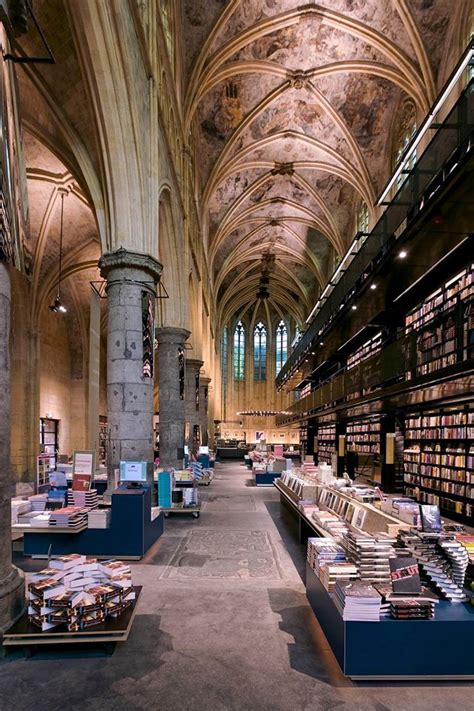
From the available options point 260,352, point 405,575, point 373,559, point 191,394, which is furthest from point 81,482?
point 260,352

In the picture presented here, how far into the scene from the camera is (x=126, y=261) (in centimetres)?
846

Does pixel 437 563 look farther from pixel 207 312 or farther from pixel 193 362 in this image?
pixel 207 312

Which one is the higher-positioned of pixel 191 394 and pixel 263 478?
pixel 191 394

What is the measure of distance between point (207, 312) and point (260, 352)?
66.5 feet

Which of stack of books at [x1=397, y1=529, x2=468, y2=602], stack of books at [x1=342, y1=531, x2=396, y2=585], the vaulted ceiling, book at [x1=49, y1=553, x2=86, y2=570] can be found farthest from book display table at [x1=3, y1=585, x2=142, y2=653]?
the vaulted ceiling

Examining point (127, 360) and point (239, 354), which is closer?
point (127, 360)

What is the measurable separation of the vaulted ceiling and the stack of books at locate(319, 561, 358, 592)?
15.8m

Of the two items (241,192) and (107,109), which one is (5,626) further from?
(241,192)

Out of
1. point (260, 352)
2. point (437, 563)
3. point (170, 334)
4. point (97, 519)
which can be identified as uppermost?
point (260, 352)

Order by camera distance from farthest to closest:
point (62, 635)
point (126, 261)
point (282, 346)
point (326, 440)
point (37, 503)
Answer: point (282, 346) < point (326, 440) < point (126, 261) < point (37, 503) < point (62, 635)

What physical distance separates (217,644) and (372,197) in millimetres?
20367

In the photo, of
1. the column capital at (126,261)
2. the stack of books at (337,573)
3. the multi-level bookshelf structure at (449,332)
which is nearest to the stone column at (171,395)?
the column capital at (126,261)

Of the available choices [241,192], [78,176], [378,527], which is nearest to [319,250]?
[241,192]

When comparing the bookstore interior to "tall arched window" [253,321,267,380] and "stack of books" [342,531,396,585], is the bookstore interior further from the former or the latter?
"tall arched window" [253,321,267,380]
